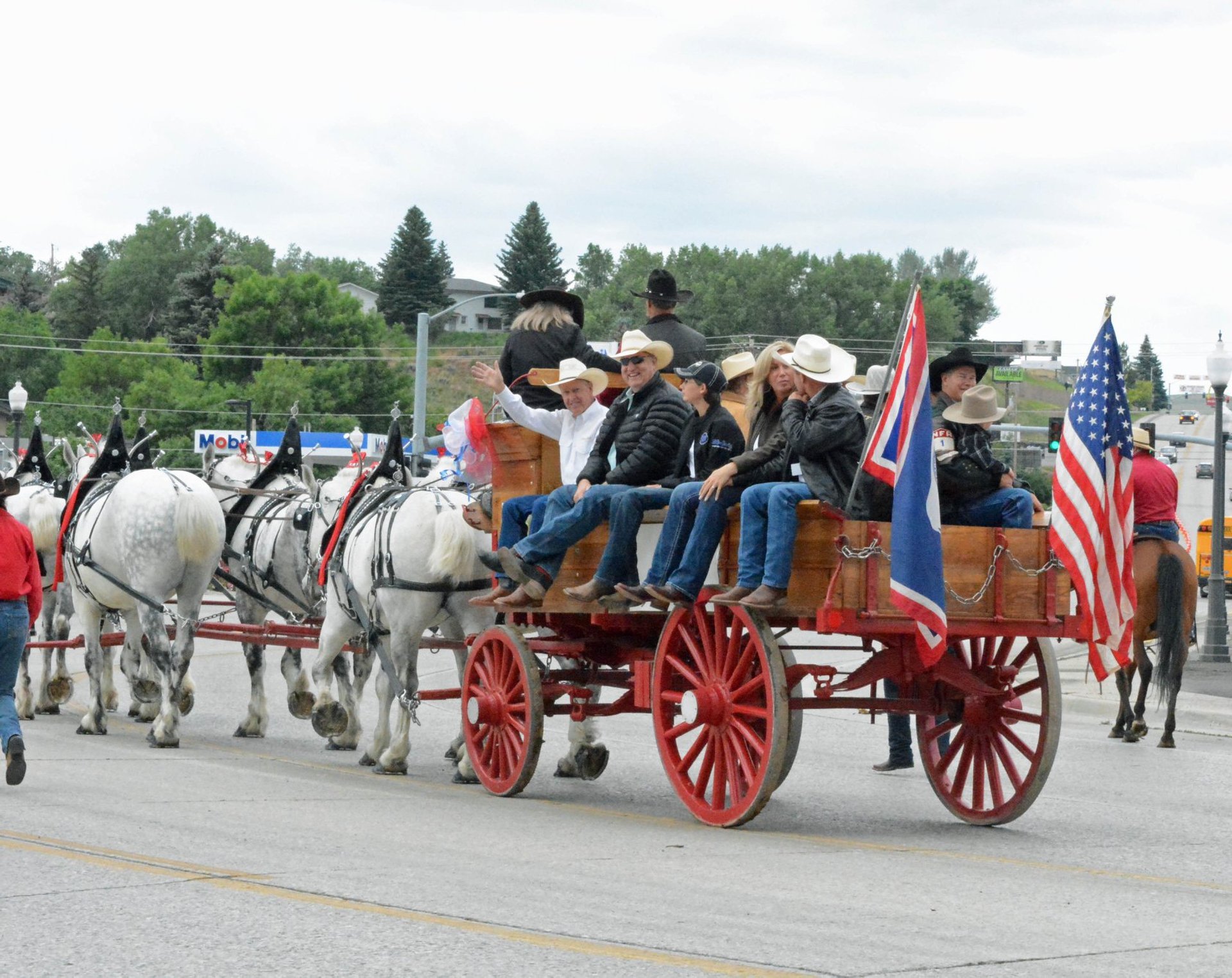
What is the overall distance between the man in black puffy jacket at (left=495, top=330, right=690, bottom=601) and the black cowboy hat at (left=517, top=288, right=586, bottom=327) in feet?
4.86

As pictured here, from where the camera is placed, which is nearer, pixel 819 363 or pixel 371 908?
pixel 371 908

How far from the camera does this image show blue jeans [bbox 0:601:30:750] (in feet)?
34.3

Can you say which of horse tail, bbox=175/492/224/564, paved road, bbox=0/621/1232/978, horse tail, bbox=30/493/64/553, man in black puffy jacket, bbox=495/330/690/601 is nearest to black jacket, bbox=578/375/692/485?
man in black puffy jacket, bbox=495/330/690/601

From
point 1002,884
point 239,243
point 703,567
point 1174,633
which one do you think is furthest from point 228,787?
point 239,243

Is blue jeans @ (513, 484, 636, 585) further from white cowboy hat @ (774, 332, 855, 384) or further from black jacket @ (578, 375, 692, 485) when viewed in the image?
white cowboy hat @ (774, 332, 855, 384)

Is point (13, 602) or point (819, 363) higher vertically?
point (819, 363)

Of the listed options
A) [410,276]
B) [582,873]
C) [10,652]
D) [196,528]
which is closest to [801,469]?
[582,873]

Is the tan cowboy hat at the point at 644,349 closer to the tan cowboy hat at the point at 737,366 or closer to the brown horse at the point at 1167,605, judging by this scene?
the tan cowboy hat at the point at 737,366

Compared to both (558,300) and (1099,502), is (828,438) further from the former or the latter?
(558,300)

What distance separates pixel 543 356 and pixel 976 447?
332cm

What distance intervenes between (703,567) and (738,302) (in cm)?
11679

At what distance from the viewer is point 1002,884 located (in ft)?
25.2

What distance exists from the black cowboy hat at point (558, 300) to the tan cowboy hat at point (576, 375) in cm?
91

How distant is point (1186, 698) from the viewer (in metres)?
17.8
